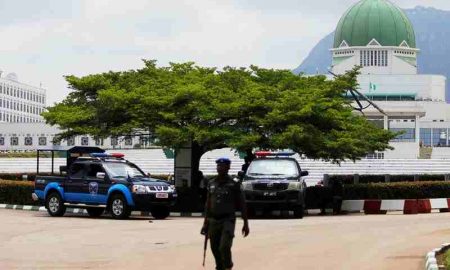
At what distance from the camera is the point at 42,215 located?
30734mm

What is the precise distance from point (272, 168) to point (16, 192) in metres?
9.90

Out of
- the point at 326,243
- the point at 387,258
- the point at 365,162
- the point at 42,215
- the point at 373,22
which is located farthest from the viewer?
the point at 373,22

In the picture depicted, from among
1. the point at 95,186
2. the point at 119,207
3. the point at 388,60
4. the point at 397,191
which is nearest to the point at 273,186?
the point at 119,207

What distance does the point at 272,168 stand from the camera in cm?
3095

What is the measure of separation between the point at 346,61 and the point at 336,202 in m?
87.8

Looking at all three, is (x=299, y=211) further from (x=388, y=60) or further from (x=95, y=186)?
(x=388, y=60)

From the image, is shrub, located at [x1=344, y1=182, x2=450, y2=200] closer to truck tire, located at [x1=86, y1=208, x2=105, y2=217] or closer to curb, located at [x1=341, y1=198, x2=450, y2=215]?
curb, located at [x1=341, y1=198, x2=450, y2=215]

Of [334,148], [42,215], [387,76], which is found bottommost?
[42,215]

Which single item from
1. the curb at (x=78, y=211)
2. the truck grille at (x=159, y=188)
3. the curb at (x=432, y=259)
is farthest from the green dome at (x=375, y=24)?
the curb at (x=432, y=259)

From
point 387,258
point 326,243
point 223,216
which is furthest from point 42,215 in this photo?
point 223,216

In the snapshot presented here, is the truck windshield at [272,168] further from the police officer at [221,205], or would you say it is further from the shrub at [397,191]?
the police officer at [221,205]

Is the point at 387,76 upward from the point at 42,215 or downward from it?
upward

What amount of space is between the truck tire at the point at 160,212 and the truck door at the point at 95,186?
57.5 inches

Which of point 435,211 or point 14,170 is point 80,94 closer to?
point 435,211
